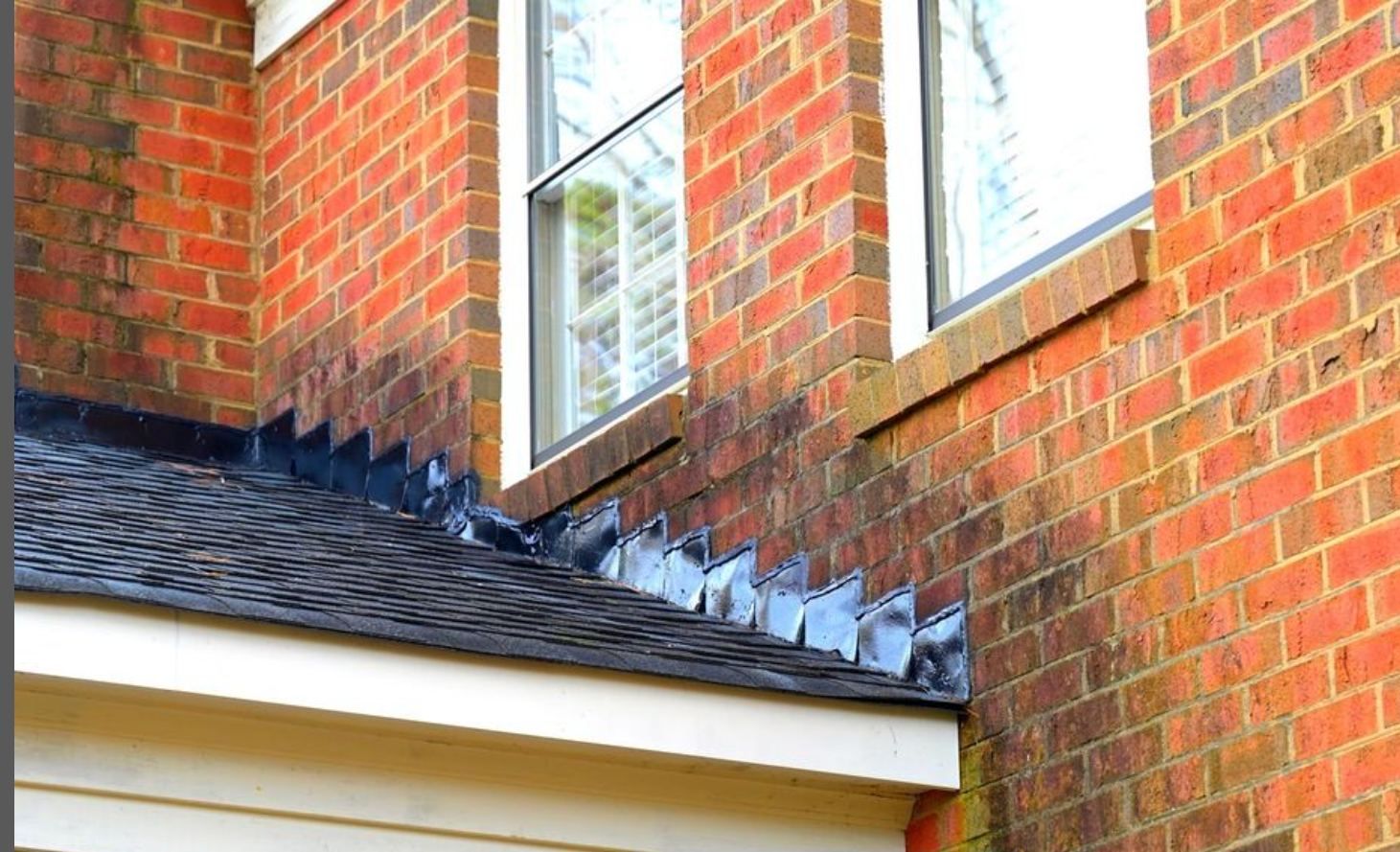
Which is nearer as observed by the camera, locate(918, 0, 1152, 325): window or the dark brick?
the dark brick

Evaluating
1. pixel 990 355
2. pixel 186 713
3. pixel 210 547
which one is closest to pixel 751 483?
pixel 990 355

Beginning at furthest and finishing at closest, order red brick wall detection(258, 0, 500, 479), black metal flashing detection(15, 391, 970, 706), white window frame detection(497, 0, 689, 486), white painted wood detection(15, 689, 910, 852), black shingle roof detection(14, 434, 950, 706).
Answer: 1. red brick wall detection(258, 0, 500, 479)
2. white window frame detection(497, 0, 689, 486)
3. black metal flashing detection(15, 391, 970, 706)
4. black shingle roof detection(14, 434, 950, 706)
5. white painted wood detection(15, 689, 910, 852)

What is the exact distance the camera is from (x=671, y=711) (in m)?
5.70

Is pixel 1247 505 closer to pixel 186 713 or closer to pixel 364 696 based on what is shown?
pixel 364 696

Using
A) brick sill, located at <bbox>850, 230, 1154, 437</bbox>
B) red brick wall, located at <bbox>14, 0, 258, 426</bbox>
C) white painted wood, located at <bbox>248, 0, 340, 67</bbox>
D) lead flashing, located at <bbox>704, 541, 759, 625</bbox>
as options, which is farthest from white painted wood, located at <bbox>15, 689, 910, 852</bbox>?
white painted wood, located at <bbox>248, 0, 340, 67</bbox>

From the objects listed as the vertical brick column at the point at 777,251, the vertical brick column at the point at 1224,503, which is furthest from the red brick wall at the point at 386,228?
the vertical brick column at the point at 1224,503

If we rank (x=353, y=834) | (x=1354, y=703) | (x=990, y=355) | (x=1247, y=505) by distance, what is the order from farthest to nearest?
(x=990, y=355) → (x=353, y=834) → (x=1247, y=505) → (x=1354, y=703)

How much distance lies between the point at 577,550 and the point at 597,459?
0.29 metres

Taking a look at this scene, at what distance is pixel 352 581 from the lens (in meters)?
6.19

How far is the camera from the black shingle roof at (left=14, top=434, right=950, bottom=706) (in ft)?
17.7

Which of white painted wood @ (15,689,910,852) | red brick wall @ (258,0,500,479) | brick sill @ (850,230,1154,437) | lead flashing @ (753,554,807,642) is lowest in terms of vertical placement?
white painted wood @ (15,689,910,852)

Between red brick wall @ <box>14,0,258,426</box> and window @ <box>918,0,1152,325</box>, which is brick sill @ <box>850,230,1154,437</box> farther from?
red brick wall @ <box>14,0,258,426</box>

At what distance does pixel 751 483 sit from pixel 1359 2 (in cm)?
230

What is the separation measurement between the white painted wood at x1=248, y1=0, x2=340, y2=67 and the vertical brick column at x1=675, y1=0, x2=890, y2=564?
2442 mm
